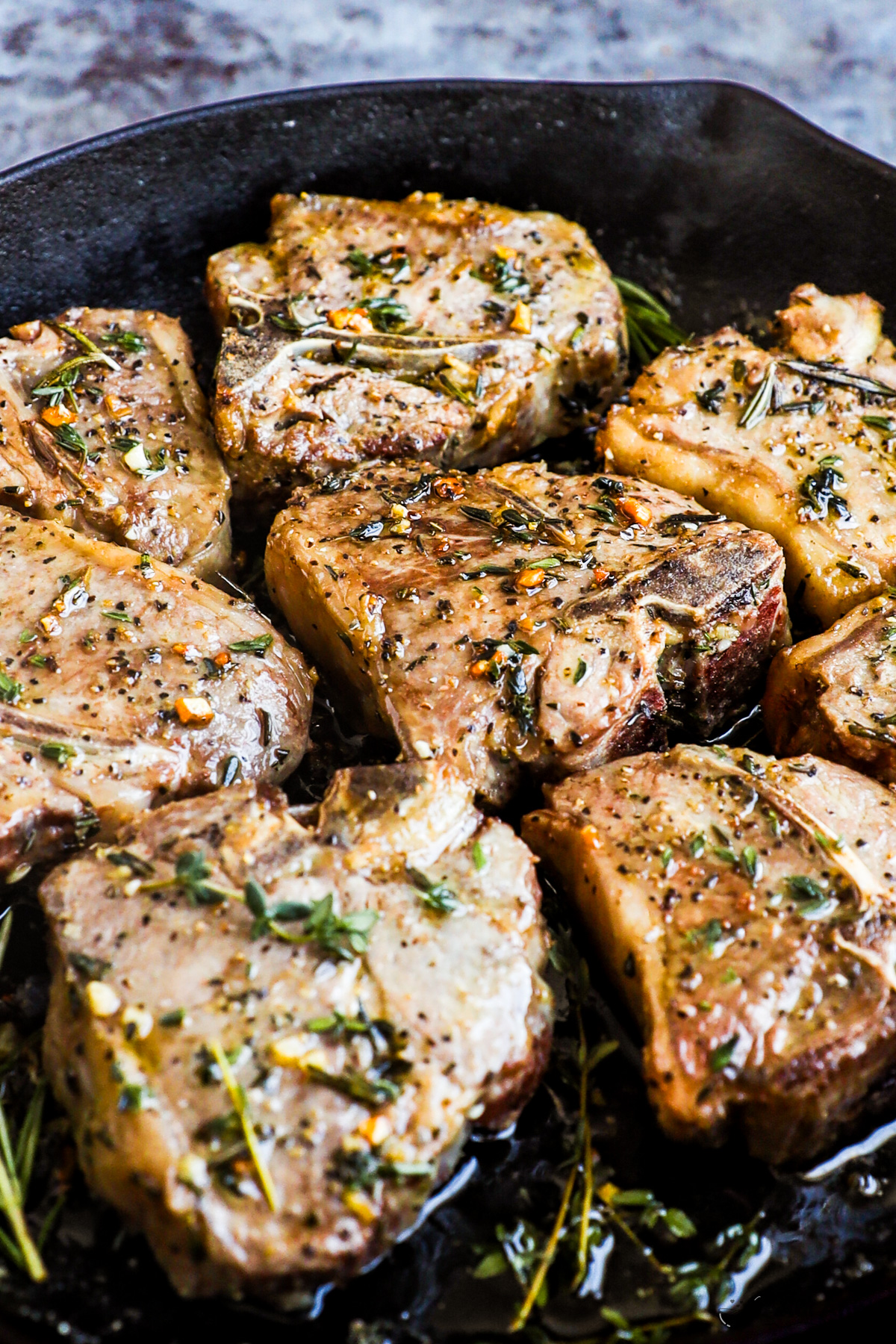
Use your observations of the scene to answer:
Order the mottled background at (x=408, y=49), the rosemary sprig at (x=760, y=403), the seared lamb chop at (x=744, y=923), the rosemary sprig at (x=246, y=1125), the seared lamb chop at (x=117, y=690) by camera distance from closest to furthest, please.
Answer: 1. the rosemary sprig at (x=246, y=1125)
2. the seared lamb chop at (x=744, y=923)
3. the seared lamb chop at (x=117, y=690)
4. the rosemary sprig at (x=760, y=403)
5. the mottled background at (x=408, y=49)

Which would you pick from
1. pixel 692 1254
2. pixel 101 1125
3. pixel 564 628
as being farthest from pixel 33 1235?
pixel 564 628

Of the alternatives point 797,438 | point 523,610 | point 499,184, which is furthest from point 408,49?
point 523,610

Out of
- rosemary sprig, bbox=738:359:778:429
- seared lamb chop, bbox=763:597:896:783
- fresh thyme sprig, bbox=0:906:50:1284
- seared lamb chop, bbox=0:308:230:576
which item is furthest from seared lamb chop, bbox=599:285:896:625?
fresh thyme sprig, bbox=0:906:50:1284

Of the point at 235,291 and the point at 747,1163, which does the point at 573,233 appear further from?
the point at 747,1163

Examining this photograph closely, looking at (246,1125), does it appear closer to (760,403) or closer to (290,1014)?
(290,1014)

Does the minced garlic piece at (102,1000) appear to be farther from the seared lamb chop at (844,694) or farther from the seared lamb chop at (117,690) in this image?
the seared lamb chop at (844,694)

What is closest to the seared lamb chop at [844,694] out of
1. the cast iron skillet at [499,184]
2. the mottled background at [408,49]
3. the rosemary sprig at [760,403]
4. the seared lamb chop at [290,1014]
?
the rosemary sprig at [760,403]

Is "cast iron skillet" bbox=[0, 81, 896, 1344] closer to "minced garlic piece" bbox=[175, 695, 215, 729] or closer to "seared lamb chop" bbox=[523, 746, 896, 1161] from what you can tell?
"minced garlic piece" bbox=[175, 695, 215, 729]
